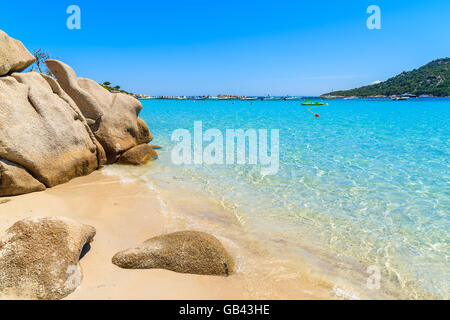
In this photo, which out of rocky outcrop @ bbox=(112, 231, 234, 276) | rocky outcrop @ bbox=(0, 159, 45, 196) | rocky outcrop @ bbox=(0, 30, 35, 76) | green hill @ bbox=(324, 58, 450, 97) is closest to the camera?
rocky outcrop @ bbox=(112, 231, 234, 276)

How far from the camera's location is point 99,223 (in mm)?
5875

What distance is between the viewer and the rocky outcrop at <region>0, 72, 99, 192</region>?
22.9ft

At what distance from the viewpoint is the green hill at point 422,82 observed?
13775 cm

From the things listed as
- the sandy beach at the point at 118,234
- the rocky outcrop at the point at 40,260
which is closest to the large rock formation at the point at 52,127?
the sandy beach at the point at 118,234

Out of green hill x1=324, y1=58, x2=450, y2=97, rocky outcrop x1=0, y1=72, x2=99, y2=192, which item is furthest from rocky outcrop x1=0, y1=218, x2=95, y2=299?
green hill x1=324, y1=58, x2=450, y2=97

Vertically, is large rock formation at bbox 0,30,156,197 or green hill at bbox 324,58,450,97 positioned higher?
green hill at bbox 324,58,450,97

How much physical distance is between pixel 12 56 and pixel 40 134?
290 cm

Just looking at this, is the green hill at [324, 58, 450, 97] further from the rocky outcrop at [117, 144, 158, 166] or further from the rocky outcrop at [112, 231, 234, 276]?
the rocky outcrop at [112, 231, 234, 276]

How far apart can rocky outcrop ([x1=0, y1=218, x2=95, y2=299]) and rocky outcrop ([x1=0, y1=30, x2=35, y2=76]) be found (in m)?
6.57
